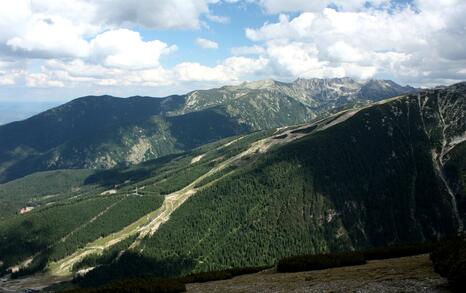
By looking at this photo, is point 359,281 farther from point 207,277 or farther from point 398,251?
point 207,277

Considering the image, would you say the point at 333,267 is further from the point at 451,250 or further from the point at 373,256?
the point at 451,250

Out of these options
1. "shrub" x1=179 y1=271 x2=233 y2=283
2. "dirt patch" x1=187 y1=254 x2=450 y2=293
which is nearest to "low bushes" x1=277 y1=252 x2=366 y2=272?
"dirt patch" x1=187 y1=254 x2=450 y2=293

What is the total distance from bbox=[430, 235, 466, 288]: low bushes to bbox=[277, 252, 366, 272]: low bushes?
2139 centimetres

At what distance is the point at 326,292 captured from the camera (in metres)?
51.8

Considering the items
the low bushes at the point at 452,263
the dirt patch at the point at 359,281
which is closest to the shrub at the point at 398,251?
the dirt patch at the point at 359,281

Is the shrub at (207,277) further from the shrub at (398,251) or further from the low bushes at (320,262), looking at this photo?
the shrub at (398,251)

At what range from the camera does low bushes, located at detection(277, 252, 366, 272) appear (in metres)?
76.9

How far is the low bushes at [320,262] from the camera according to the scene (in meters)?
76.9

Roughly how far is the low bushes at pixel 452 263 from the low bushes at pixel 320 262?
21389 mm

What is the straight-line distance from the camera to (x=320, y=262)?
78.1 meters

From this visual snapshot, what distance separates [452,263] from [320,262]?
106 feet

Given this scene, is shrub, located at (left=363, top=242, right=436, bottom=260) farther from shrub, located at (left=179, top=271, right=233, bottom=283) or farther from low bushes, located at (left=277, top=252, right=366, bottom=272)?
shrub, located at (left=179, top=271, right=233, bottom=283)

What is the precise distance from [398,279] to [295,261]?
30797mm

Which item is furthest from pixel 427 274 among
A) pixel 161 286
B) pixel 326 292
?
pixel 161 286
